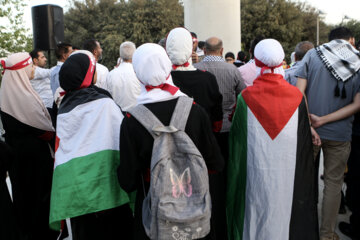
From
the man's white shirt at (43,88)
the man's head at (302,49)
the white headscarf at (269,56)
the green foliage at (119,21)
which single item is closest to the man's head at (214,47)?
the white headscarf at (269,56)

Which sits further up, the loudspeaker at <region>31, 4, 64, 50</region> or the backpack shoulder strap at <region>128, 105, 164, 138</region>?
the loudspeaker at <region>31, 4, 64, 50</region>

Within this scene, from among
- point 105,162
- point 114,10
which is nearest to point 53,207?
point 105,162

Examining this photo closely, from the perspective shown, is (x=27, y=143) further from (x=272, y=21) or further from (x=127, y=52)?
(x=272, y=21)

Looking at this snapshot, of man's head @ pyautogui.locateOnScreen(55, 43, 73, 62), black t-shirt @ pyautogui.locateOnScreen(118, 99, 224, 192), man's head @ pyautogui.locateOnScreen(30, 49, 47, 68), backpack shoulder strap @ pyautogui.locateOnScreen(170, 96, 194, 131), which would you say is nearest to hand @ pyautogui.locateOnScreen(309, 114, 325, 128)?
black t-shirt @ pyautogui.locateOnScreen(118, 99, 224, 192)

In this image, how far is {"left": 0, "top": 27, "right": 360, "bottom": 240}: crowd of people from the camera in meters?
2.06

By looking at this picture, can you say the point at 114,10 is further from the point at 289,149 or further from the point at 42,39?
the point at 289,149

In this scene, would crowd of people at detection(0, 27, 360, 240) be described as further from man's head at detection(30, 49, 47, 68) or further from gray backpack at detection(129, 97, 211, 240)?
man's head at detection(30, 49, 47, 68)

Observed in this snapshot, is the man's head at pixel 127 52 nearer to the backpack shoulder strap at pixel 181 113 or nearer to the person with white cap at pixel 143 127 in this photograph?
the person with white cap at pixel 143 127

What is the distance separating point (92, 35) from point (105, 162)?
125 ft

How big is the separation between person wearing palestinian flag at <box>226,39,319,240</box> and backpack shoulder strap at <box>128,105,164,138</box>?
39.0 inches

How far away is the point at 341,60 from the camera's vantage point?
122 inches

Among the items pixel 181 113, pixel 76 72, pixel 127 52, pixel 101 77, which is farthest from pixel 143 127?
pixel 101 77

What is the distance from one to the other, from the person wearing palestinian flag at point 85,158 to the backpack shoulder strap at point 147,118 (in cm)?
40

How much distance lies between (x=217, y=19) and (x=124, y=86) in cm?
830
